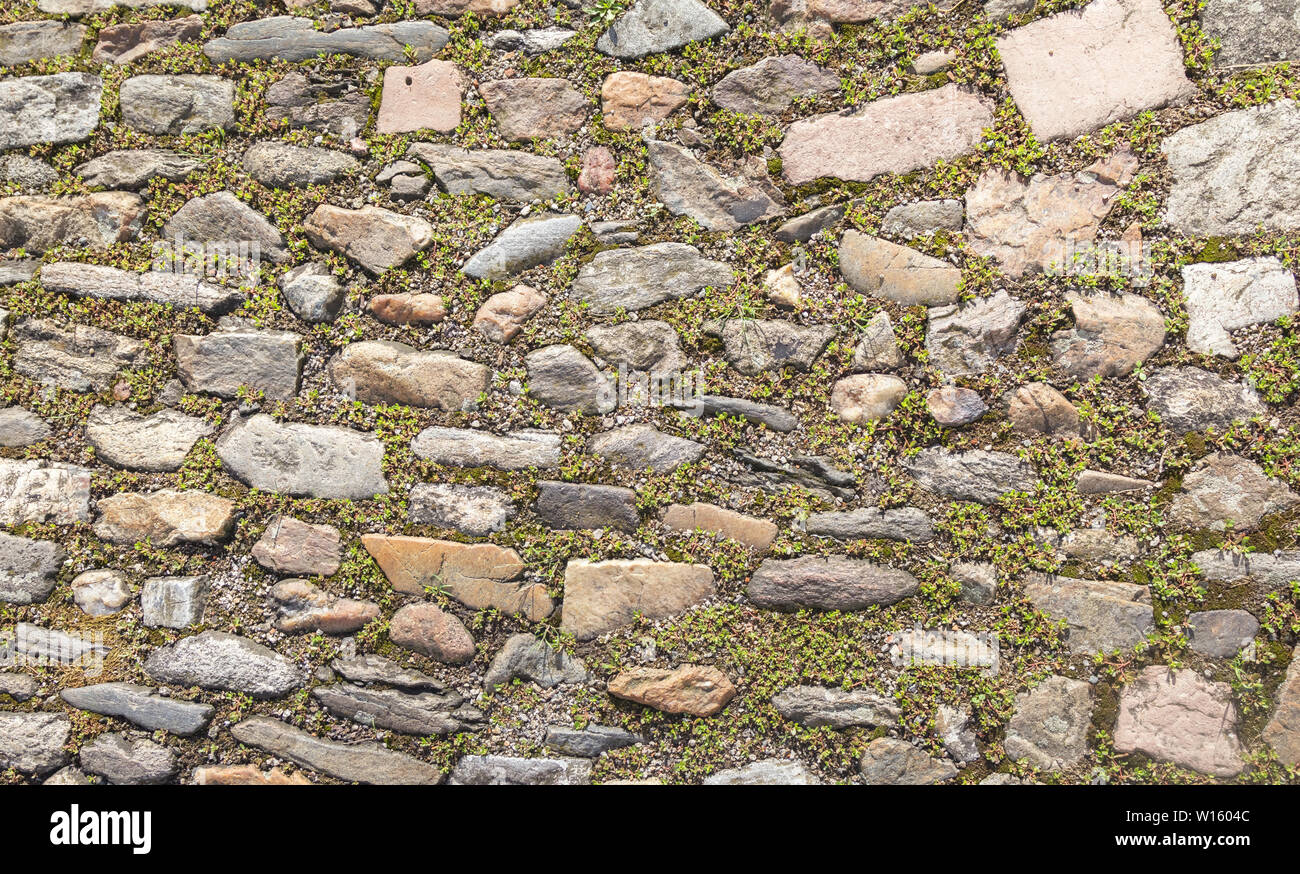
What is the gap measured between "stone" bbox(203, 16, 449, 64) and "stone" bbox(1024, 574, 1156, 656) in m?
2.95

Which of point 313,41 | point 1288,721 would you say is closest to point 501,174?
point 313,41

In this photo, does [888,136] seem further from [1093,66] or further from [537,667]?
[537,667]

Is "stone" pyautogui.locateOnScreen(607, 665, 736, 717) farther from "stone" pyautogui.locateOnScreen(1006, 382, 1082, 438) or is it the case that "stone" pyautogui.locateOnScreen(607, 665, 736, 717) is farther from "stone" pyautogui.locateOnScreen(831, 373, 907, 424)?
"stone" pyautogui.locateOnScreen(1006, 382, 1082, 438)

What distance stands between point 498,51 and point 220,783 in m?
2.92

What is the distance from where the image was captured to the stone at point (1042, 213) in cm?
240

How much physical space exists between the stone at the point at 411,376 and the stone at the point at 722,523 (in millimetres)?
856

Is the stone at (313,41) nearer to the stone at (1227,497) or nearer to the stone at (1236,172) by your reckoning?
the stone at (1236,172)

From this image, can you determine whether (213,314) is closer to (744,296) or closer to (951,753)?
(744,296)

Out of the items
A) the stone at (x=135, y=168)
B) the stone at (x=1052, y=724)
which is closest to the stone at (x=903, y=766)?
the stone at (x=1052, y=724)

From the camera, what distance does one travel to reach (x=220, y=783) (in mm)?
2600

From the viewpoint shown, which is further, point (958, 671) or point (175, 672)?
point (175, 672)

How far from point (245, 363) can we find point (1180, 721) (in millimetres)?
3488

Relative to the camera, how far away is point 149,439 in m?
2.66
